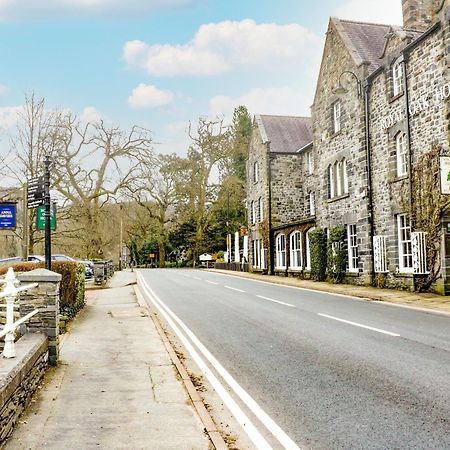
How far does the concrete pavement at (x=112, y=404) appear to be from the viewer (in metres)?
4.45

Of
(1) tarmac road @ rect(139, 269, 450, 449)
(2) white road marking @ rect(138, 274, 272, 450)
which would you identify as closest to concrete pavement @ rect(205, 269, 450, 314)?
(1) tarmac road @ rect(139, 269, 450, 449)

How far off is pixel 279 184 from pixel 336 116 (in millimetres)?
11210

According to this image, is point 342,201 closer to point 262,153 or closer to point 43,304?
point 262,153

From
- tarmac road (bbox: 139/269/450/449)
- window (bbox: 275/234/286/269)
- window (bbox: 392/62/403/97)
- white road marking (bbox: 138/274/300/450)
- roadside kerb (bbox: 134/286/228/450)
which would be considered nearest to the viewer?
roadside kerb (bbox: 134/286/228/450)

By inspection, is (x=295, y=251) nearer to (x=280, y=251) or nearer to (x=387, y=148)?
(x=280, y=251)

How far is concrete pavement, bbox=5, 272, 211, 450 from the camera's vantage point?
445 cm

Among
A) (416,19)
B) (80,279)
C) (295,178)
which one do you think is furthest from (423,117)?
(295,178)

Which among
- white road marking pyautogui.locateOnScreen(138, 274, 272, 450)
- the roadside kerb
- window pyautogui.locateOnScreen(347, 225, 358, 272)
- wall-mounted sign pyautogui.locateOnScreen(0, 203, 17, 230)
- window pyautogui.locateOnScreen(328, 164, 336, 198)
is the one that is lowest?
white road marking pyautogui.locateOnScreen(138, 274, 272, 450)

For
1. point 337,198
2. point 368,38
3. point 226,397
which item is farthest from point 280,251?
point 226,397

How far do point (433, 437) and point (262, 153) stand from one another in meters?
34.3

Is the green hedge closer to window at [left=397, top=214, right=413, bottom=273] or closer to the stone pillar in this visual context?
the stone pillar

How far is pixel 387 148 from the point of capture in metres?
20.7

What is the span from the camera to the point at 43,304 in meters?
7.13

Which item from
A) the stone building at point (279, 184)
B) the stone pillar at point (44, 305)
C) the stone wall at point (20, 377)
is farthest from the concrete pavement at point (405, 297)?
the stone building at point (279, 184)
